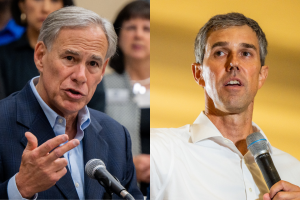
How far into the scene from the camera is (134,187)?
2.01 m

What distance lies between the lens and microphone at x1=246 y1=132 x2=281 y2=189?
6.09 ft

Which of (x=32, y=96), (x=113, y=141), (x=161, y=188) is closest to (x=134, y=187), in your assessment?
(x=161, y=188)

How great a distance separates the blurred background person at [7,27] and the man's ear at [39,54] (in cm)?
12

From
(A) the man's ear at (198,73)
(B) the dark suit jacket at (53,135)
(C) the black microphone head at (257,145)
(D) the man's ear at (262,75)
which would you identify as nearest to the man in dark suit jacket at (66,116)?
(B) the dark suit jacket at (53,135)

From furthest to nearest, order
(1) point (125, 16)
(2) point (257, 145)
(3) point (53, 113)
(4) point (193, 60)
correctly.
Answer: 1. (4) point (193, 60)
2. (1) point (125, 16)
3. (2) point (257, 145)
4. (3) point (53, 113)

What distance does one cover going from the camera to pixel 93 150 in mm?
1918

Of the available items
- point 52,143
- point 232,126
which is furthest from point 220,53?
point 52,143

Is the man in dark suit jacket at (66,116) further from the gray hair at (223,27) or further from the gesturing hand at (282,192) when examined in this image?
the gesturing hand at (282,192)

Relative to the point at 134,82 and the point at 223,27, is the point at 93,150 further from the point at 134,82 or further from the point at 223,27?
the point at 223,27

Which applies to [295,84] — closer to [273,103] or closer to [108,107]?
[273,103]

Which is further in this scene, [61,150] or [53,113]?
[53,113]

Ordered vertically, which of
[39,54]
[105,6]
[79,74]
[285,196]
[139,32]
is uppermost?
[105,6]

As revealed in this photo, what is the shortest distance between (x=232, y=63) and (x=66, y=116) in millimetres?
1056

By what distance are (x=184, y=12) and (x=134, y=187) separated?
1.19 m
